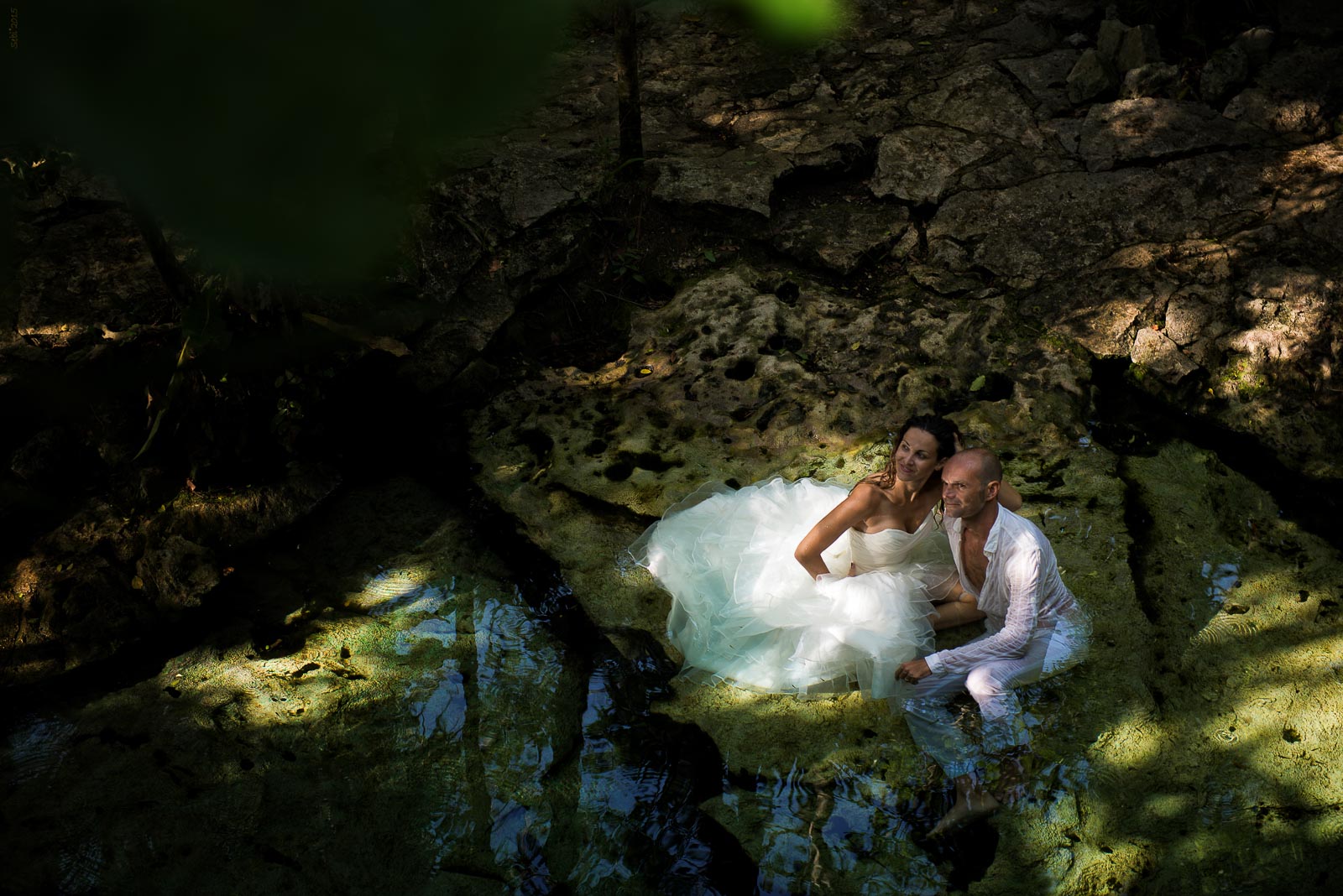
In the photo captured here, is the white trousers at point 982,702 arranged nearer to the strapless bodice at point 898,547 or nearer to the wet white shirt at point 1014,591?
the wet white shirt at point 1014,591

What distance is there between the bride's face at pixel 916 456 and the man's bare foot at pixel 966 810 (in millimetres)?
1128

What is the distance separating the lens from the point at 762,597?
3.59 metres

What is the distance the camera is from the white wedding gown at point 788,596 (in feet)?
11.0

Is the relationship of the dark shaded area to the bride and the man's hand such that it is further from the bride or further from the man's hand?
the man's hand

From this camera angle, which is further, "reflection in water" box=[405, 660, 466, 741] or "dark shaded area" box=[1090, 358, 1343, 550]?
"dark shaded area" box=[1090, 358, 1343, 550]

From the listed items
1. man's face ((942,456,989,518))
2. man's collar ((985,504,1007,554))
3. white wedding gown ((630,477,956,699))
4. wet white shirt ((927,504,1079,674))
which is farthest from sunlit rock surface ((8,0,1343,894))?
man's face ((942,456,989,518))

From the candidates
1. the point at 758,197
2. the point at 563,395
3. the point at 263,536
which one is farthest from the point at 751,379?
the point at 263,536

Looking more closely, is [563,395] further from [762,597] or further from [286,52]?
[286,52]

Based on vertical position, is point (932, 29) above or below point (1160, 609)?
above

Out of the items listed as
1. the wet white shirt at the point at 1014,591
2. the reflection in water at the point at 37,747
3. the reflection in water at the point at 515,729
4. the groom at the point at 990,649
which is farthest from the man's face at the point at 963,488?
the reflection in water at the point at 37,747

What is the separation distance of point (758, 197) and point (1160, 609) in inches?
132

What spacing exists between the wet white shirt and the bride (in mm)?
194

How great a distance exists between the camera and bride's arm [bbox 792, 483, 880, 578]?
3451mm

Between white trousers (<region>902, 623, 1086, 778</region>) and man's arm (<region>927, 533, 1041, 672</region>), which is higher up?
man's arm (<region>927, 533, 1041, 672</region>)
